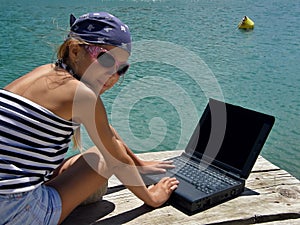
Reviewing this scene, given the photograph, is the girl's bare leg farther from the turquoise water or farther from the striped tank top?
the turquoise water

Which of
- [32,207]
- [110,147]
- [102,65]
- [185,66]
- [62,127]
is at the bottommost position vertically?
[185,66]

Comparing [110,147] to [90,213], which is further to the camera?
[90,213]

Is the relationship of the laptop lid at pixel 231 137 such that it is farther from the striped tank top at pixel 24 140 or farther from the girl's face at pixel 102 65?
the striped tank top at pixel 24 140

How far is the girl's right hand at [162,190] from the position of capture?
224 centimetres

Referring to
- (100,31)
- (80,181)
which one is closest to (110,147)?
(80,181)

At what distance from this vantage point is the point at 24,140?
5.71 ft

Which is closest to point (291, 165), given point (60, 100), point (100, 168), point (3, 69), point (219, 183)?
point (219, 183)

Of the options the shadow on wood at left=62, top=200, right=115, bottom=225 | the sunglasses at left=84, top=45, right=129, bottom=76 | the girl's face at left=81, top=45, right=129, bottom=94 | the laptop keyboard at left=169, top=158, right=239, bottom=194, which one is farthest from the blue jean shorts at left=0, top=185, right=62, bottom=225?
the laptop keyboard at left=169, top=158, right=239, bottom=194

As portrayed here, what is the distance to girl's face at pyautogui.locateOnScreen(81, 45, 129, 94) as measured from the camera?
1.92 meters

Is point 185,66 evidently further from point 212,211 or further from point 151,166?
point 212,211

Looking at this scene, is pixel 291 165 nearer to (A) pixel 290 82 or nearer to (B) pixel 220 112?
(B) pixel 220 112

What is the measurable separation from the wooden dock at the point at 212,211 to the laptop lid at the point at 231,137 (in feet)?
0.57

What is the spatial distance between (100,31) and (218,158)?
3.54 feet

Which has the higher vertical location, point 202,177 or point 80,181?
point 80,181
